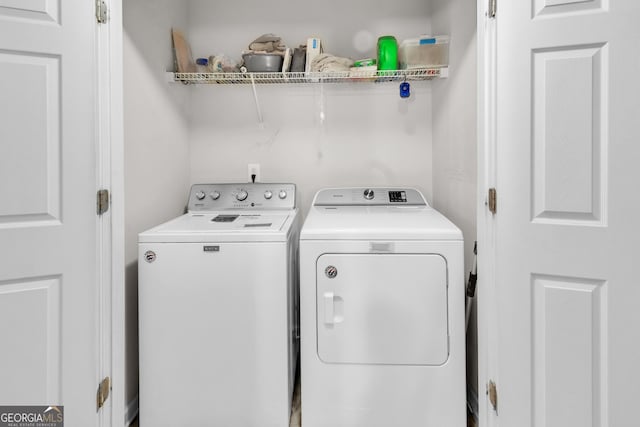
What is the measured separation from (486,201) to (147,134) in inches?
63.3

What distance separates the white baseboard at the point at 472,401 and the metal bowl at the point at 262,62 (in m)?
2.01

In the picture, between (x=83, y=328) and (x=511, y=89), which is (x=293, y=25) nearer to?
(x=511, y=89)

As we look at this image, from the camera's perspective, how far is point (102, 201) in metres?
1.43

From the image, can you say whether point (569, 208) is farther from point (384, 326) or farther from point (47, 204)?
point (47, 204)

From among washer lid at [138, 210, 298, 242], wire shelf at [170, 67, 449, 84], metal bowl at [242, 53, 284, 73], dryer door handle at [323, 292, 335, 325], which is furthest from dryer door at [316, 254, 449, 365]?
metal bowl at [242, 53, 284, 73]

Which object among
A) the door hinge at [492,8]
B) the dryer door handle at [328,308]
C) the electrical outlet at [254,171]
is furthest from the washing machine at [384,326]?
the electrical outlet at [254,171]

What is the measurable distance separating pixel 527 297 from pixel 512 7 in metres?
0.93

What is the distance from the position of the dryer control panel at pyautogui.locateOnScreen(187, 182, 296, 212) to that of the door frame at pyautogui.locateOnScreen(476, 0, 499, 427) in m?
1.21

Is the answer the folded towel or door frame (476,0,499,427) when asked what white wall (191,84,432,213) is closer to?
the folded towel

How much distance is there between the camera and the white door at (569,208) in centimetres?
111

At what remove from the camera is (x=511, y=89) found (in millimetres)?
1281

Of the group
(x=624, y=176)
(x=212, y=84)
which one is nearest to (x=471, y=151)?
(x=624, y=176)

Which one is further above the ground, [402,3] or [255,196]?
[402,3]

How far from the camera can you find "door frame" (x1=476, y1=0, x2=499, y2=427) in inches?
54.1
